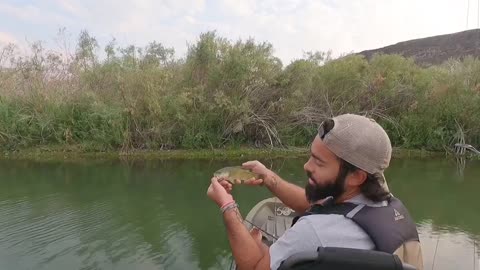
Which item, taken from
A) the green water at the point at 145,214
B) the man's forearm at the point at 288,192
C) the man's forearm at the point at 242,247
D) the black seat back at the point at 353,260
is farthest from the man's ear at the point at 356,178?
the green water at the point at 145,214

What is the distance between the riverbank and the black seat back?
1020 centimetres

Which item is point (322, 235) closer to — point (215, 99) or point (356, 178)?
point (356, 178)

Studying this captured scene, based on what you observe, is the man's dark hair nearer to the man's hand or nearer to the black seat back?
the black seat back

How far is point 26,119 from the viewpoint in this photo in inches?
484

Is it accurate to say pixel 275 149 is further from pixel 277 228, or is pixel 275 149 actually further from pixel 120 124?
pixel 277 228

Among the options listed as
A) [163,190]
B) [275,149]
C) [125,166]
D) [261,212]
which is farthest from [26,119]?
[261,212]

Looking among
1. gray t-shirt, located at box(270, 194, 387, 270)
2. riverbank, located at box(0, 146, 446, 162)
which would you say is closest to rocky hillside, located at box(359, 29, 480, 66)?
riverbank, located at box(0, 146, 446, 162)

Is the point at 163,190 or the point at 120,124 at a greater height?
the point at 120,124

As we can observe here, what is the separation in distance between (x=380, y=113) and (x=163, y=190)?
27.6 feet

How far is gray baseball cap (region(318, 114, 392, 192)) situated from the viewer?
162 centimetres

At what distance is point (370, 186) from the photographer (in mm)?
1645

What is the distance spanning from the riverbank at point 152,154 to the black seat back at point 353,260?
10204 millimetres

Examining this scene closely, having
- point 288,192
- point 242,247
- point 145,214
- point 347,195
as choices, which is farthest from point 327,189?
point 145,214

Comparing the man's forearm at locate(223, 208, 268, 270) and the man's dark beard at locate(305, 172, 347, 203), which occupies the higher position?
the man's dark beard at locate(305, 172, 347, 203)
